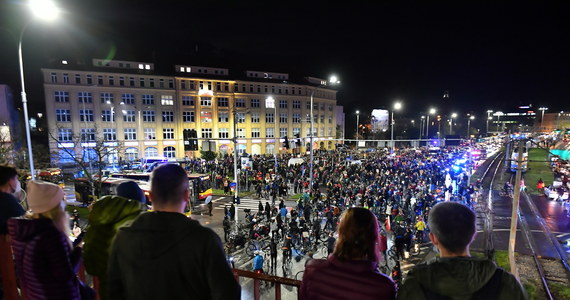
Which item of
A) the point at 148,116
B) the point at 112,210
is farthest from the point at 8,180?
the point at 148,116

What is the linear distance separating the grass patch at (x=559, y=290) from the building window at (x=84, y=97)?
56.9m

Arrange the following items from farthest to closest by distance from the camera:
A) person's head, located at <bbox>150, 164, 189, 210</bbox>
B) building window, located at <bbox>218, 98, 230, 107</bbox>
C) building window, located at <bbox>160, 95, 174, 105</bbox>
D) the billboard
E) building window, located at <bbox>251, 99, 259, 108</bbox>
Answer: the billboard < building window, located at <bbox>251, 99, 259, 108</bbox> < building window, located at <bbox>218, 98, 230, 107</bbox> < building window, located at <bbox>160, 95, 174, 105</bbox> < person's head, located at <bbox>150, 164, 189, 210</bbox>

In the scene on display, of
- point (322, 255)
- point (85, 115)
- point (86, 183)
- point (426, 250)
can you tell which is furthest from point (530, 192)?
point (85, 115)

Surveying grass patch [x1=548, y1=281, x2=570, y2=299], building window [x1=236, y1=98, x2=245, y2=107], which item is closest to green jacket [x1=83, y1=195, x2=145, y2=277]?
grass patch [x1=548, y1=281, x2=570, y2=299]

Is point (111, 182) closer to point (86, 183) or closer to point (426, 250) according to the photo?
point (86, 183)

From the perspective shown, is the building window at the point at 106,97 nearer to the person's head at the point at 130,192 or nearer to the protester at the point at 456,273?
the person's head at the point at 130,192

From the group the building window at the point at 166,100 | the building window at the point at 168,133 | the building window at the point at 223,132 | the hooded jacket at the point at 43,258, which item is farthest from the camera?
the building window at the point at 223,132

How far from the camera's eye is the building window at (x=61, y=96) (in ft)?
148

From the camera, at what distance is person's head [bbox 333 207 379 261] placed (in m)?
2.07

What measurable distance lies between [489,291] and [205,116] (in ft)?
184

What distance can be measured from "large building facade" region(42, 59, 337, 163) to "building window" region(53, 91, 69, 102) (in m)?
0.12

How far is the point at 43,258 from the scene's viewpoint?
239 centimetres

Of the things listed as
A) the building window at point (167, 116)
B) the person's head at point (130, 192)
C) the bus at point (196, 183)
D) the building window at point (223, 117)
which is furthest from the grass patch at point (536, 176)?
the building window at point (167, 116)

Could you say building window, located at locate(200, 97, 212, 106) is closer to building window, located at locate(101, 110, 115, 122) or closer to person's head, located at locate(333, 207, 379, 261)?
building window, located at locate(101, 110, 115, 122)
